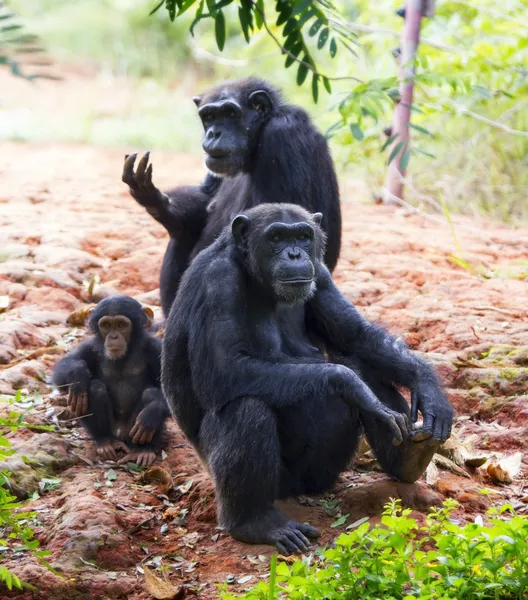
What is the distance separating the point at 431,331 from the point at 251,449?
3.02 metres

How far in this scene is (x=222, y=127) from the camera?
7023 millimetres

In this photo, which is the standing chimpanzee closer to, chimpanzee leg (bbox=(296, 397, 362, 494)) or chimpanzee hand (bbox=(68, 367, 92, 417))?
chimpanzee hand (bbox=(68, 367, 92, 417))

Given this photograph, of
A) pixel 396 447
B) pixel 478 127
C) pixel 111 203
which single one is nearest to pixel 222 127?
pixel 396 447

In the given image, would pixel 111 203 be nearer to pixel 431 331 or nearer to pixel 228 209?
pixel 228 209

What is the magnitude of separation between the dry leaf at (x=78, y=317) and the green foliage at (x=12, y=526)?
258cm

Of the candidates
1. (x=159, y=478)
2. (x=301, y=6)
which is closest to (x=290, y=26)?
(x=301, y=6)

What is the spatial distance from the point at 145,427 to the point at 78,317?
195cm

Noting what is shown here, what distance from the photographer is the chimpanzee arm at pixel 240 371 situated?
4547 millimetres

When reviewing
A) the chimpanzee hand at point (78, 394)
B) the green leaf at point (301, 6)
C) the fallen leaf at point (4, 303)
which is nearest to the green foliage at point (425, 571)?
the chimpanzee hand at point (78, 394)

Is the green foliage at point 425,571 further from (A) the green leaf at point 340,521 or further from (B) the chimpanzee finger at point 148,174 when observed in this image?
(B) the chimpanzee finger at point 148,174

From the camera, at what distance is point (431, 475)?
5.14 meters

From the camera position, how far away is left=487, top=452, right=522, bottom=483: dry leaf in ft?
16.8

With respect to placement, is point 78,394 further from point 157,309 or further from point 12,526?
point 12,526

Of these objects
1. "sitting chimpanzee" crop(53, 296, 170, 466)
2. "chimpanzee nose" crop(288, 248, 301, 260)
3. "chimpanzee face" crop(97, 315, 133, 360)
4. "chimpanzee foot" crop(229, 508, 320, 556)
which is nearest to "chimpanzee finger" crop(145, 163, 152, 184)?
"sitting chimpanzee" crop(53, 296, 170, 466)
